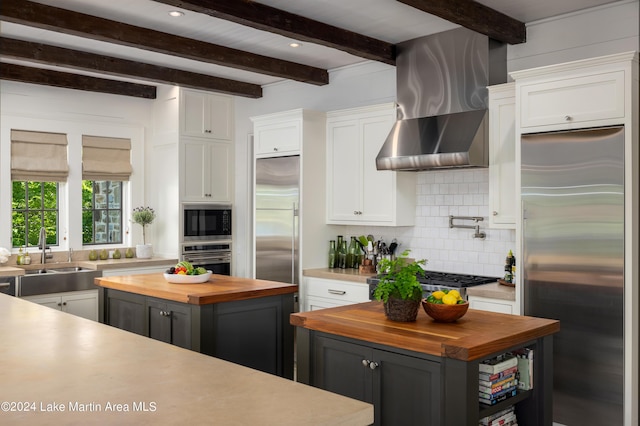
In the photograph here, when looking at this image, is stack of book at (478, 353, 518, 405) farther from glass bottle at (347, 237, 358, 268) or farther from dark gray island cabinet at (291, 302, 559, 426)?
glass bottle at (347, 237, 358, 268)

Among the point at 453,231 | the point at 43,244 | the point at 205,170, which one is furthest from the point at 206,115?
the point at 453,231

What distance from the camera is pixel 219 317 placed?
417 cm

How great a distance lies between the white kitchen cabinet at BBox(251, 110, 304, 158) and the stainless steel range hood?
1063 millimetres

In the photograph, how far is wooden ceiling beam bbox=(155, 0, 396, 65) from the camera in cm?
412

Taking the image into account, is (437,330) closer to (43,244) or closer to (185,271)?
(185,271)

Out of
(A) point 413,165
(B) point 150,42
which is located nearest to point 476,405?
(A) point 413,165

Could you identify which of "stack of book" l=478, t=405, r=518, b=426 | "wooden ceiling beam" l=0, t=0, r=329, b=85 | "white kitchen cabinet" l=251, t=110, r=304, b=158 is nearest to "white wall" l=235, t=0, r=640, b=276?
"wooden ceiling beam" l=0, t=0, r=329, b=85

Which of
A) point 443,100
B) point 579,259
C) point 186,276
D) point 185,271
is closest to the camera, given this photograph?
point 579,259

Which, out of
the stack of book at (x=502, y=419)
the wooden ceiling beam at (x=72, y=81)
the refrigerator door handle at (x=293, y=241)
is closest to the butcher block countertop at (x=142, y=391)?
the stack of book at (x=502, y=419)

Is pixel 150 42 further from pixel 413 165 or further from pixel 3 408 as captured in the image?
pixel 3 408

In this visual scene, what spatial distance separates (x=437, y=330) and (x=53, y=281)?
453 cm

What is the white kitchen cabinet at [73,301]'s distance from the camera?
19.9 feet

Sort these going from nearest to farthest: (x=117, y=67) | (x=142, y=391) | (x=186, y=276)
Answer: (x=142, y=391), (x=186, y=276), (x=117, y=67)

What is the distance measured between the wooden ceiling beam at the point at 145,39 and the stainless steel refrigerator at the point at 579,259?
281 centimetres
